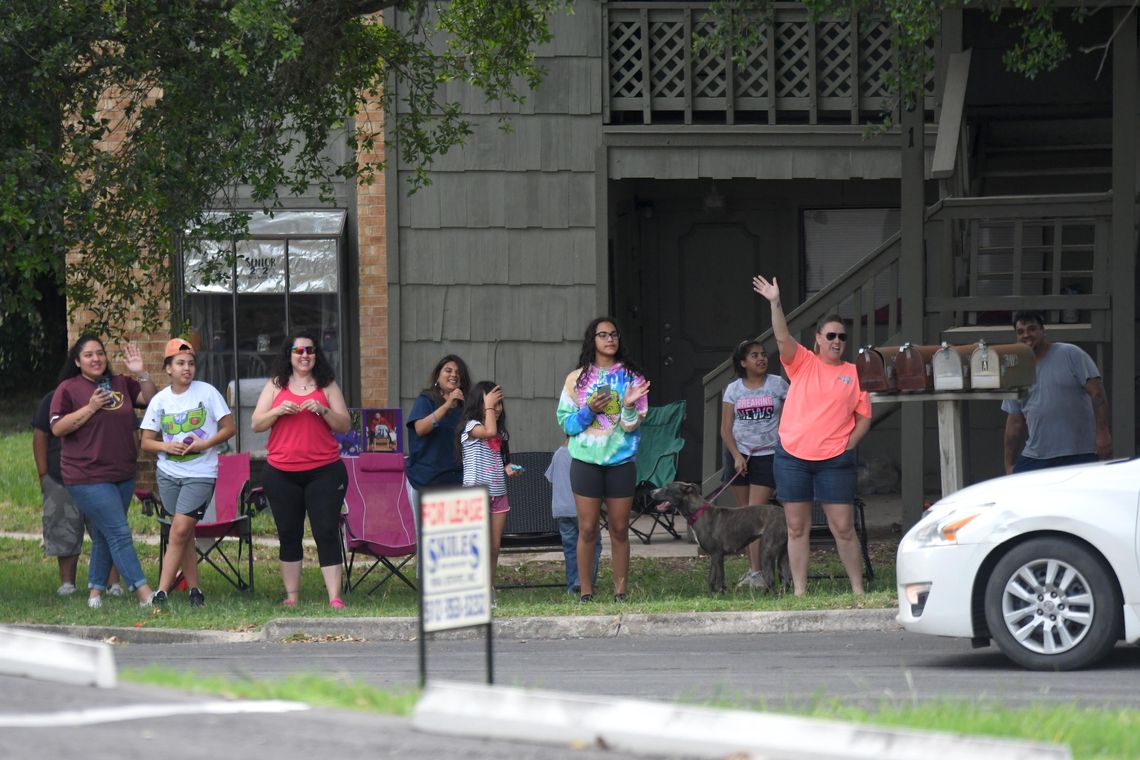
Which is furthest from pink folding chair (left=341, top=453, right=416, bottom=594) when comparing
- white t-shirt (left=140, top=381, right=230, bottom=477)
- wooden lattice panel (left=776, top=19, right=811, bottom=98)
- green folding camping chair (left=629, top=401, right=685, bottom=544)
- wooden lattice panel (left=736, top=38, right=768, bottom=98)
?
wooden lattice panel (left=776, top=19, right=811, bottom=98)

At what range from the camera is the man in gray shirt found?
1111 centimetres

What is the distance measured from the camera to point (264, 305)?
16.4 metres

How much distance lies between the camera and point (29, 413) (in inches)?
850

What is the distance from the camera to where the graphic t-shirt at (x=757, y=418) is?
39.0 feet

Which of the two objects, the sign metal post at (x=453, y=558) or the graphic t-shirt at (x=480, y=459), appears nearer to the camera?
the sign metal post at (x=453, y=558)

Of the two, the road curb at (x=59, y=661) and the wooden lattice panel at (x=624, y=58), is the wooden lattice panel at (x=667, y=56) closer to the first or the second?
the wooden lattice panel at (x=624, y=58)

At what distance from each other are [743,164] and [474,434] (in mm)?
5392

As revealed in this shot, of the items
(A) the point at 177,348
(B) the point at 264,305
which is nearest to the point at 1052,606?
(A) the point at 177,348

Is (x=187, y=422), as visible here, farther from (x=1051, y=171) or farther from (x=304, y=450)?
(x=1051, y=171)

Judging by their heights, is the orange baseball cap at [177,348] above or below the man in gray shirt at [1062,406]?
above

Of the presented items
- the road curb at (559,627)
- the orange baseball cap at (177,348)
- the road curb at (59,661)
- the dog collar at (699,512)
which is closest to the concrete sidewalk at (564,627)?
the road curb at (559,627)

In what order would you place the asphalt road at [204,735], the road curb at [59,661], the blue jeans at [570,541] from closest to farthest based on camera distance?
1. the asphalt road at [204,735]
2. the road curb at [59,661]
3. the blue jeans at [570,541]

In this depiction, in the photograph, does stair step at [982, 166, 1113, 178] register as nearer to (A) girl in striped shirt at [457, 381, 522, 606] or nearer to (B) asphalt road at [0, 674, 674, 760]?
(A) girl in striped shirt at [457, 381, 522, 606]

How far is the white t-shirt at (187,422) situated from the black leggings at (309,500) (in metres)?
0.64
